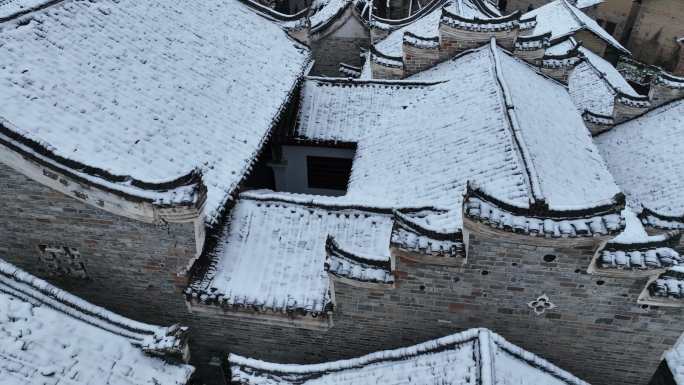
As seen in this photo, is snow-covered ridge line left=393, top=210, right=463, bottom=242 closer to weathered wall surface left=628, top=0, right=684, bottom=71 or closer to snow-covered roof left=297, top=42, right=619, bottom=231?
snow-covered roof left=297, top=42, right=619, bottom=231

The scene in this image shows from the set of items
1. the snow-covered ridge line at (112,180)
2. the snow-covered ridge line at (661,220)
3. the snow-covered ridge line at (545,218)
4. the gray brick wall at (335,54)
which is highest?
the gray brick wall at (335,54)

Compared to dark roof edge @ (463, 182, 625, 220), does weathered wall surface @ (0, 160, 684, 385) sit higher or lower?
lower

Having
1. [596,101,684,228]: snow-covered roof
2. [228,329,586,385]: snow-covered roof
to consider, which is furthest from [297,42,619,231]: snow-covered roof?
[228,329,586,385]: snow-covered roof

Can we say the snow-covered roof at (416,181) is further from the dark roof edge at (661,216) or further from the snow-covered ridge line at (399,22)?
the snow-covered ridge line at (399,22)

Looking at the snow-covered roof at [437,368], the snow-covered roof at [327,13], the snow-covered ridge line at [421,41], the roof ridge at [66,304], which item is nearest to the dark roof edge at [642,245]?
the snow-covered roof at [437,368]

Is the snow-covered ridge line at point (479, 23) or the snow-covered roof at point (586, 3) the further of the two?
the snow-covered roof at point (586, 3)

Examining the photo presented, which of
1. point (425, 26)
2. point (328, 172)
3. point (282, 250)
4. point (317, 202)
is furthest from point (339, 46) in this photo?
point (282, 250)
